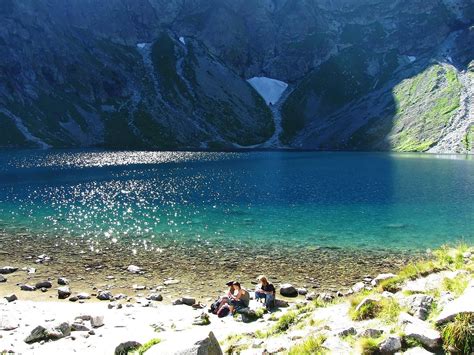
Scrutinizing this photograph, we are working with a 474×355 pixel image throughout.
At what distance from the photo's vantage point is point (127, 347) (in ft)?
48.8

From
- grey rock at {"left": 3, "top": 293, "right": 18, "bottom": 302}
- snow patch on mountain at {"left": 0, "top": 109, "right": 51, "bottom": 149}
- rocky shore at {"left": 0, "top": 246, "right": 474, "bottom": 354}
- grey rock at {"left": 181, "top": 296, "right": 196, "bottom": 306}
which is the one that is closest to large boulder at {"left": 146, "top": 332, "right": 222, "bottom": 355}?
rocky shore at {"left": 0, "top": 246, "right": 474, "bottom": 354}

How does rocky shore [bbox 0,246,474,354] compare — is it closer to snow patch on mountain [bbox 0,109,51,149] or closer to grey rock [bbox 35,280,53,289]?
grey rock [bbox 35,280,53,289]

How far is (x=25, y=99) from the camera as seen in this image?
649ft

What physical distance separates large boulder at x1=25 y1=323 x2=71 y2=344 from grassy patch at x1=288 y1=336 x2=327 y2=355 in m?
10.3

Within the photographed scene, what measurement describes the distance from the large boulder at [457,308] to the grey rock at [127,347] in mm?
10114

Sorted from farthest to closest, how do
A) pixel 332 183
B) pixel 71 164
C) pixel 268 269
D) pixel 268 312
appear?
pixel 71 164
pixel 332 183
pixel 268 269
pixel 268 312

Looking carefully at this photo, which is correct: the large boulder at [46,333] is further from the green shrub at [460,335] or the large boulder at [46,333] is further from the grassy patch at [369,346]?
the green shrub at [460,335]

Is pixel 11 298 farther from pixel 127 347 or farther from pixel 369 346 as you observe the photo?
pixel 369 346

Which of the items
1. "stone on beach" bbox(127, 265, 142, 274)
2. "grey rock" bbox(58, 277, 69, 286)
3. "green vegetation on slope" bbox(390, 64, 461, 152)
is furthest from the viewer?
"green vegetation on slope" bbox(390, 64, 461, 152)

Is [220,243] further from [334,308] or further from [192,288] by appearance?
[334,308]

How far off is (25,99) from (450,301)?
21914 cm

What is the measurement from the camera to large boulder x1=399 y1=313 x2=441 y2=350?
10.1m

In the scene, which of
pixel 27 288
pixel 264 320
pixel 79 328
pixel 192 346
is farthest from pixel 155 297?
pixel 192 346

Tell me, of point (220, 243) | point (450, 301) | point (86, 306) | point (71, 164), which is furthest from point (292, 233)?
point (71, 164)
